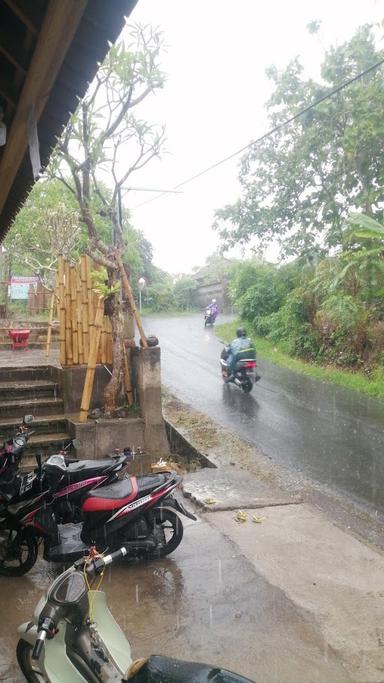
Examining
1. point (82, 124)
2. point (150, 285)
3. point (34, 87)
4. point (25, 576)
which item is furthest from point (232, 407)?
point (150, 285)

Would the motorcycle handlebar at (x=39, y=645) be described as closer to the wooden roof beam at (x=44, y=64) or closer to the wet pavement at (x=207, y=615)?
the wet pavement at (x=207, y=615)

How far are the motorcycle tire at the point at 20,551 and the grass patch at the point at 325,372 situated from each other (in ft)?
30.6

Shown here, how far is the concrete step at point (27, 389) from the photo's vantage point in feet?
26.6

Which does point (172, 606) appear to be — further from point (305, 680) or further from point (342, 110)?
point (342, 110)

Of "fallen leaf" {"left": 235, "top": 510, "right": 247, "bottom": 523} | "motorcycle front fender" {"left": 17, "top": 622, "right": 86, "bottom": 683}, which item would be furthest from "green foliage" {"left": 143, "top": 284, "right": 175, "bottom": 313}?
"motorcycle front fender" {"left": 17, "top": 622, "right": 86, "bottom": 683}

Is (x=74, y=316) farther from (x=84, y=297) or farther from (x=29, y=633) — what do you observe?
(x=29, y=633)

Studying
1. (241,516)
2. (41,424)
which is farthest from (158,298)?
(241,516)

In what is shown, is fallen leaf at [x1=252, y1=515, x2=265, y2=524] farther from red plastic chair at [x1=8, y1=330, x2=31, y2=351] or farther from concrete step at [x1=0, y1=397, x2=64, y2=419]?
red plastic chair at [x1=8, y1=330, x2=31, y2=351]

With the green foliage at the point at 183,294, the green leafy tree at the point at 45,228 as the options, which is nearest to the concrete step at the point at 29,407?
the green leafy tree at the point at 45,228

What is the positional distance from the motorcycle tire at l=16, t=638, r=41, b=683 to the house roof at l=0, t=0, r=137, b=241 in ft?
9.35

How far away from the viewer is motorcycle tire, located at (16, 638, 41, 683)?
9.46 feet

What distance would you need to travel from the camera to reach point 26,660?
2.93 metres

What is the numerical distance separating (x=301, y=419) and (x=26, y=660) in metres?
7.76

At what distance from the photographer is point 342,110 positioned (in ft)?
49.2
